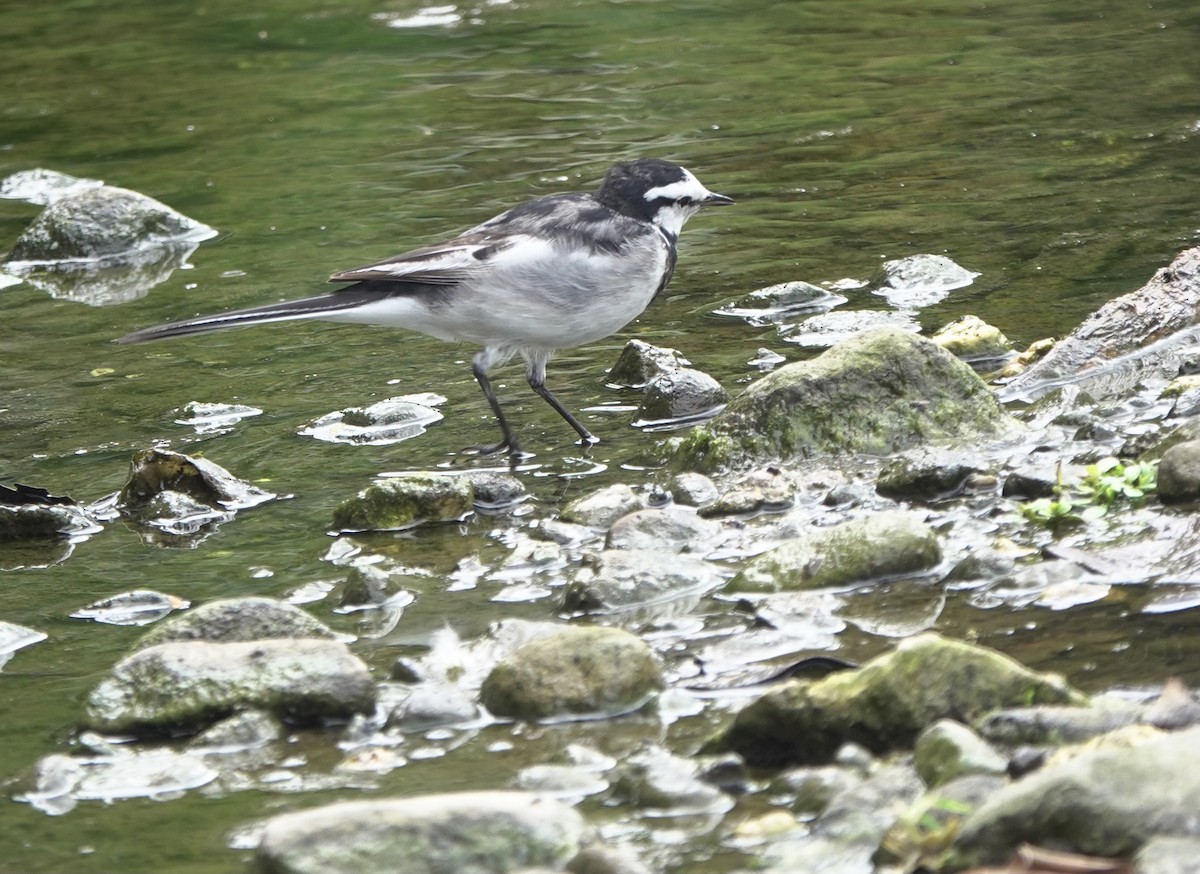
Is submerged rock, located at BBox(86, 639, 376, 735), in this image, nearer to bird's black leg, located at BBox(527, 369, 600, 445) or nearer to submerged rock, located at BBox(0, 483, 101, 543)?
submerged rock, located at BBox(0, 483, 101, 543)

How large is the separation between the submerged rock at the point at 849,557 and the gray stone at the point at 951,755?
1474 millimetres

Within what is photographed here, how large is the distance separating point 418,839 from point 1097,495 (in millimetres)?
3050

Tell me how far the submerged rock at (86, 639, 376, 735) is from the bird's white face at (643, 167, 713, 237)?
3.75 metres

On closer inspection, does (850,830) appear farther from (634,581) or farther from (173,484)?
(173,484)

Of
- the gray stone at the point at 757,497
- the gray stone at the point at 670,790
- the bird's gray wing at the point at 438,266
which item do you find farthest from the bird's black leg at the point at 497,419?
the gray stone at the point at 670,790

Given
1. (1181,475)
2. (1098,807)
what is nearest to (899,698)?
(1098,807)

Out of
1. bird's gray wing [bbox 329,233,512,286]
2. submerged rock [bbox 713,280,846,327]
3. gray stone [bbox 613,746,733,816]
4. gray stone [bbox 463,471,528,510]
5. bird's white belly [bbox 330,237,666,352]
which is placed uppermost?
bird's gray wing [bbox 329,233,512,286]

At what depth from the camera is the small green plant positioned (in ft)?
19.2

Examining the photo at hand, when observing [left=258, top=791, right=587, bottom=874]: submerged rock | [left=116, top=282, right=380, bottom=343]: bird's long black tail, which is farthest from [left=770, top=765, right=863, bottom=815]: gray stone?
[left=116, top=282, right=380, bottom=343]: bird's long black tail

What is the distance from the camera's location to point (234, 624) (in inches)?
209

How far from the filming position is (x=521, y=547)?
20.9 feet

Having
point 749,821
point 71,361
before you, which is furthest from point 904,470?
point 71,361

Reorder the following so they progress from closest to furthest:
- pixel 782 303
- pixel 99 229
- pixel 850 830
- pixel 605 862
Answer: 1. pixel 605 862
2. pixel 850 830
3. pixel 782 303
4. pixel 99 229

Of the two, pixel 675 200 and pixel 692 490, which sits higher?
pixel 675 200
